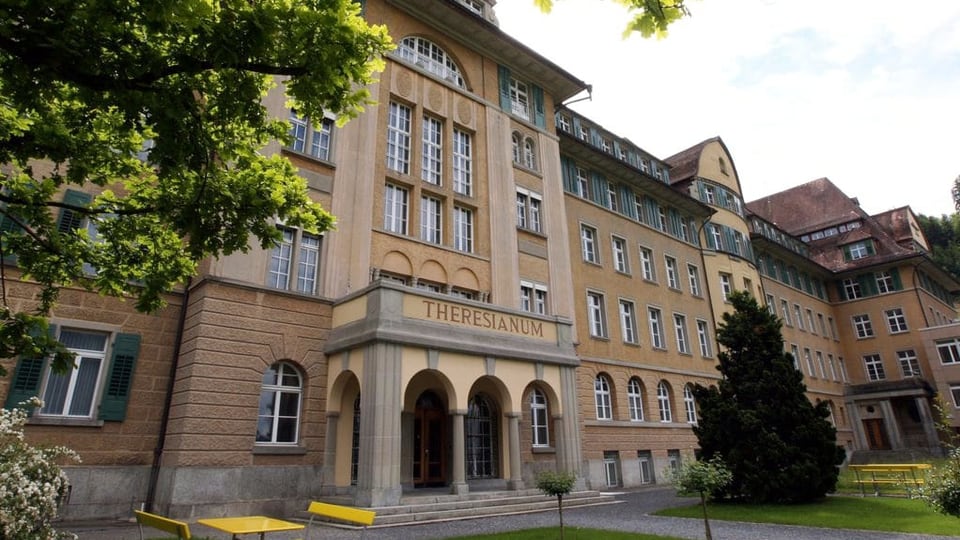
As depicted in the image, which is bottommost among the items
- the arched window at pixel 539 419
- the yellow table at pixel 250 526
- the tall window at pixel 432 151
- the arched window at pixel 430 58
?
the yellow table at pixel 250 526

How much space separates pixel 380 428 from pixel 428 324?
287 centimetres

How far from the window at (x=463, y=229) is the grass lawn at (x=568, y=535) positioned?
10123mm

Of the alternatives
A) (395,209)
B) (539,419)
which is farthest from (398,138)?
(539,419)

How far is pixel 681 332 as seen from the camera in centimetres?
2769

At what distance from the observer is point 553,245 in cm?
2152

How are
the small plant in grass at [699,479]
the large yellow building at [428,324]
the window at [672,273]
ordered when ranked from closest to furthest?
the small plant in grass at [699,479] < the large yellow building at [428,324] < the window at [672,273]

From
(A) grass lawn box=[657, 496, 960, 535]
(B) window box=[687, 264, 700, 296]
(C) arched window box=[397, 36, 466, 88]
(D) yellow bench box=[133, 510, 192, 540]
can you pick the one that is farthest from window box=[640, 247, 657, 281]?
(D) yellow bench box=[133, 510, 192, 540]

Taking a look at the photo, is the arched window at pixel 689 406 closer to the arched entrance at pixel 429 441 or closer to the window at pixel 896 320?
the arched entrance at pixel 429 441

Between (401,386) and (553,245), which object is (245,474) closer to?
(401,386)

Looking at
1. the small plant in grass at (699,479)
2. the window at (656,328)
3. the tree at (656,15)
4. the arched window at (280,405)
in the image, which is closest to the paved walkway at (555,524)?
the small plant in grass at (699,479)

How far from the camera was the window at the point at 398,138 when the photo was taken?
699 inches

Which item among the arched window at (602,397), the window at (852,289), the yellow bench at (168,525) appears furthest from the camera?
the window at (852,289)

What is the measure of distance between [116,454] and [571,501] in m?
11.0

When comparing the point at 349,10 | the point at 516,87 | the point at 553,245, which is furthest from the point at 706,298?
the point at 349,10
